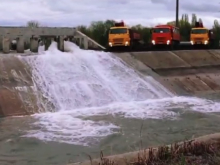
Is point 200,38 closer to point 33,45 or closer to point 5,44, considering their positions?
point 33,45

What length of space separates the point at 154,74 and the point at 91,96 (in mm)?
5493

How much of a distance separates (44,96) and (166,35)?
18111 mm

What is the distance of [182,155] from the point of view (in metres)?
5.63

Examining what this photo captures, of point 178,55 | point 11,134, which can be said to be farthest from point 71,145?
point 178,55

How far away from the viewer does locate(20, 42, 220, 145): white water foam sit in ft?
37.8

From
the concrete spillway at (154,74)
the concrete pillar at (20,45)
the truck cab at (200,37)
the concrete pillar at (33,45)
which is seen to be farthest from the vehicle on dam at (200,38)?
the concrete pillar at (20,45)

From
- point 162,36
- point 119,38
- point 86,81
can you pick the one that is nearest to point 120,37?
point 119,38

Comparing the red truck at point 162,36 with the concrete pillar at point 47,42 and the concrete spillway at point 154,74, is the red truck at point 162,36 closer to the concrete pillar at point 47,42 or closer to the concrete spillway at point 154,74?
the concrete spillway at point 154,74

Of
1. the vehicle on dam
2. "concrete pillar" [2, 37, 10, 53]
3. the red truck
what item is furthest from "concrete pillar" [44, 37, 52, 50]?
the vehicle on dam

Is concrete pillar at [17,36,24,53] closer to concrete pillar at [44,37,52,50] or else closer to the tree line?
concrete pillar at [44,37,52,50]

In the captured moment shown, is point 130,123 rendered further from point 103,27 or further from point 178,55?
point 103,27

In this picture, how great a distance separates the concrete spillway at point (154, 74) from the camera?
1434 centimetres

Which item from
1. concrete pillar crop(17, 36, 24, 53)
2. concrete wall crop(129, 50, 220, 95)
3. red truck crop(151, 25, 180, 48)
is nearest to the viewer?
concrete wall crop(129, 50, 220, 95)

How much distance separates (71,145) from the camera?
31.8 ft
